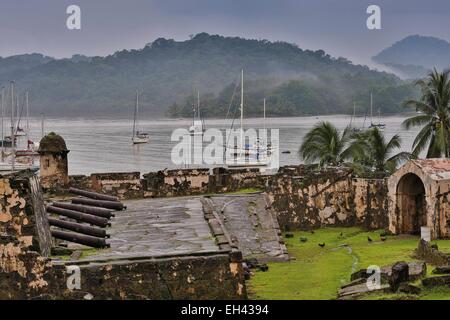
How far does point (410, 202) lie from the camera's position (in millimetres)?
26438

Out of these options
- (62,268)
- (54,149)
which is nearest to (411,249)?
(62,268)

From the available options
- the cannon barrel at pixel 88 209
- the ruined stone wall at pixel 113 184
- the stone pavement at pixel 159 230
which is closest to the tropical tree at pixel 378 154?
the ruined stone wall at pixel 113 184

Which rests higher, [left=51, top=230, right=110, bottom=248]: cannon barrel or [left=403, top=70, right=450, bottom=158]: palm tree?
[left=403, top=70, right=450, bottom=158]: palm tree

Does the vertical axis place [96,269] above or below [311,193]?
below

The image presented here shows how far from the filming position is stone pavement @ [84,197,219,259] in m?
18.6

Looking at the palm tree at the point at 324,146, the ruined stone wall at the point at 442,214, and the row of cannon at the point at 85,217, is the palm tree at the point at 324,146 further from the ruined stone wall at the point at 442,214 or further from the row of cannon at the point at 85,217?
the ruined stone wall at the point at 442,214

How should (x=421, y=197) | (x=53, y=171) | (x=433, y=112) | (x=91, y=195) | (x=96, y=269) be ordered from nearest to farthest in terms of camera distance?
(x=96, y=269), (x=421, y=197), (x=91, y=195), (x=53, y=171), (x=433, y=112)

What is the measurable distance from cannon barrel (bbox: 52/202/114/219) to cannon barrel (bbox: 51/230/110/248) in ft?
9.38

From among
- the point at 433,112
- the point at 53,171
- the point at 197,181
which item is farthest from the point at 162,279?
the point at 433,112

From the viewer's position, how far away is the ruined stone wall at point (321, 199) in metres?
28.7

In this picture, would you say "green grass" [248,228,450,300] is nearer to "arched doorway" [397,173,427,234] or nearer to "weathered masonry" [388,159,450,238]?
"weathered masonry" [388,159,450,238]

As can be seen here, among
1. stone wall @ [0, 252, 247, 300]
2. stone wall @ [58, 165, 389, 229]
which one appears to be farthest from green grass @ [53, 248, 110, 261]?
stone wall @ [58, 165, 389, 229]

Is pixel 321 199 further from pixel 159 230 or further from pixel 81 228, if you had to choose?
pixel 81 228

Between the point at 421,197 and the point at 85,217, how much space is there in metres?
9.84
